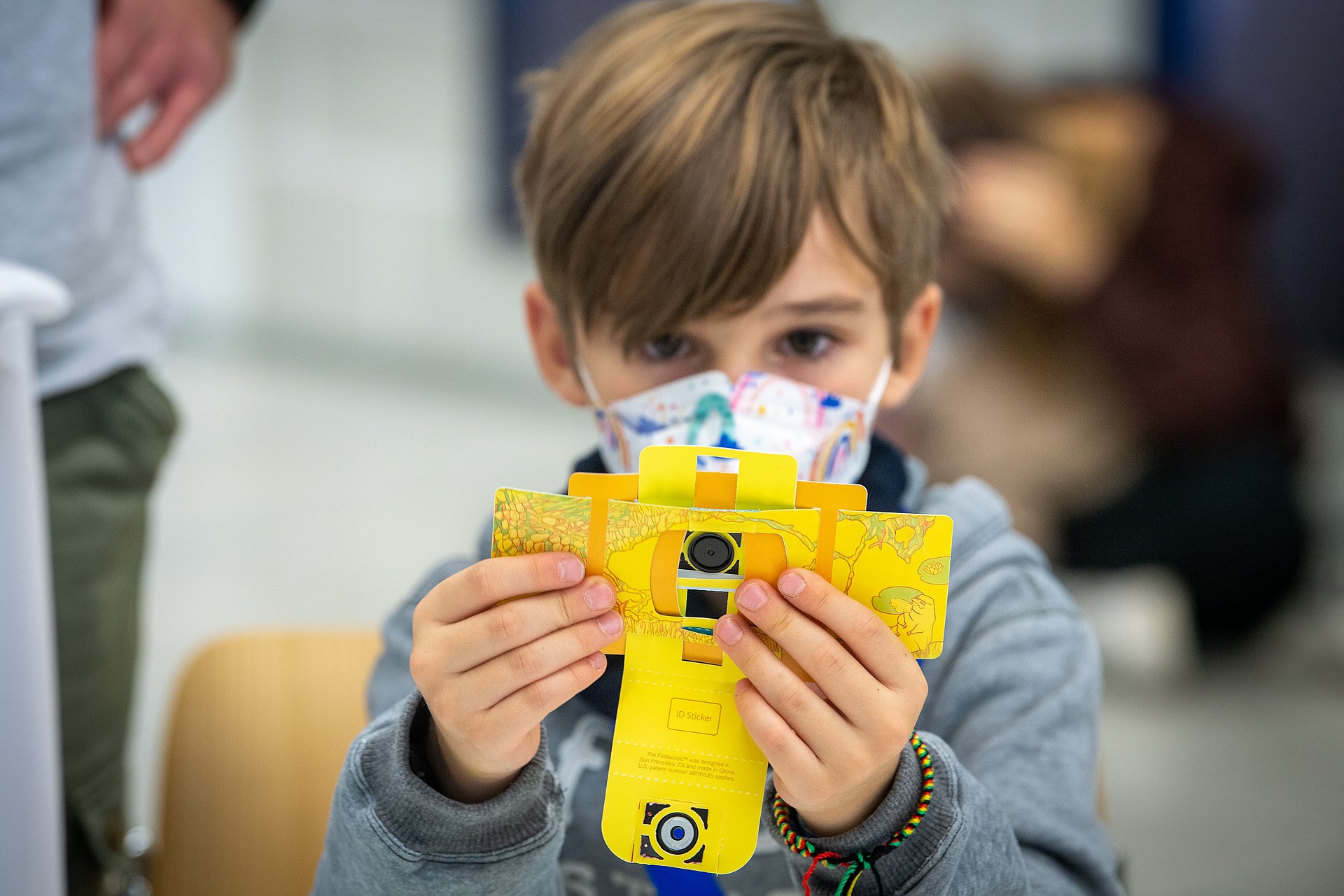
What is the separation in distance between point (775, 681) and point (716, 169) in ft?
1.12

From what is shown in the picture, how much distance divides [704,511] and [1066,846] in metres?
0.32

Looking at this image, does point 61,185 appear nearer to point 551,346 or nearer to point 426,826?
point 551,346

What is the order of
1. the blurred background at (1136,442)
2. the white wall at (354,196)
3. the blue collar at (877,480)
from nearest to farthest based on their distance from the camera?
the blue collar at (877,480), the blurred background at (1136,442), the white wall at (354,196)

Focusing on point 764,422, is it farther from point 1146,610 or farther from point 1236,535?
point 1236,535

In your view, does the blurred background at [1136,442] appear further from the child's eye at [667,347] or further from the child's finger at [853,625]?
the child's finger at [853,625]

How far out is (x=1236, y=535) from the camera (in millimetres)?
2529

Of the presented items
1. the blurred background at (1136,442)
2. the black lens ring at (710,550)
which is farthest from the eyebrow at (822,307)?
the blurred background at (1136,442)

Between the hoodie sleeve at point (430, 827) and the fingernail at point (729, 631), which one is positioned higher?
the fingernail at point (729, 631)

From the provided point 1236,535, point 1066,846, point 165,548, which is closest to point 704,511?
point 1066,846

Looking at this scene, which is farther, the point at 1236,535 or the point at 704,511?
the point at 1236,535

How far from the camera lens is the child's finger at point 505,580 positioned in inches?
21.6

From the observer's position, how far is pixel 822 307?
764 millimetres

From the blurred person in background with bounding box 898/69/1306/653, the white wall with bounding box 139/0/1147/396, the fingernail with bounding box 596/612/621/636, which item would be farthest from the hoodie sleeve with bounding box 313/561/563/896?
the white wall with bounding box 139/0/1147/396

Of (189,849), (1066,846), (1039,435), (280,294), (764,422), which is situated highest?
(764,422)
